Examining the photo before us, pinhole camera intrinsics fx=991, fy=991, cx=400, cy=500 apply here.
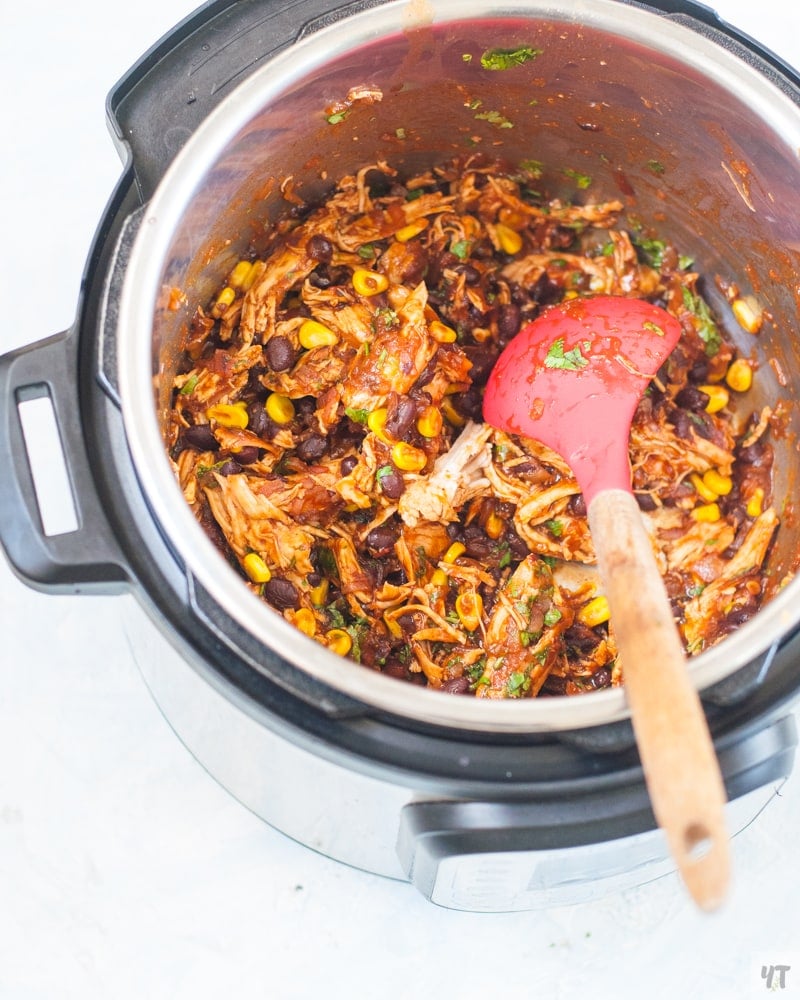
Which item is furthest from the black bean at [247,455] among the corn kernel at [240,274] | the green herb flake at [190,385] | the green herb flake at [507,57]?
the green herb flake at [507,57]

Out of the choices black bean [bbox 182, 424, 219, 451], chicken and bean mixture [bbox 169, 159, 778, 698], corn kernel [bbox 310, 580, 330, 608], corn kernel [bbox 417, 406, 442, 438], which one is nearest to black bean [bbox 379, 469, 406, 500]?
chicken and bean mixture [bbox 169, 159, 778, 698]

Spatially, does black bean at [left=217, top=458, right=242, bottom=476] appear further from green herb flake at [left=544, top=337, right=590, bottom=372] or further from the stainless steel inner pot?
green herb flake at [left=544, top=337, right=590, bottom=372]

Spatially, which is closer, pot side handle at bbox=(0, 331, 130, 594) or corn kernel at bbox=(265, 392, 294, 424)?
pot side handle at bbox=(0, 331, 130, 594)

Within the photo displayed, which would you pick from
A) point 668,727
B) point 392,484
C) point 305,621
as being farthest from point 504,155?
point 668,727

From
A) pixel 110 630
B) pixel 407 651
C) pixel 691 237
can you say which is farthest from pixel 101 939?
pixel 691 237

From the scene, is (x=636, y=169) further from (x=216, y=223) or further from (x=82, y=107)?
(x=82, y=107)
